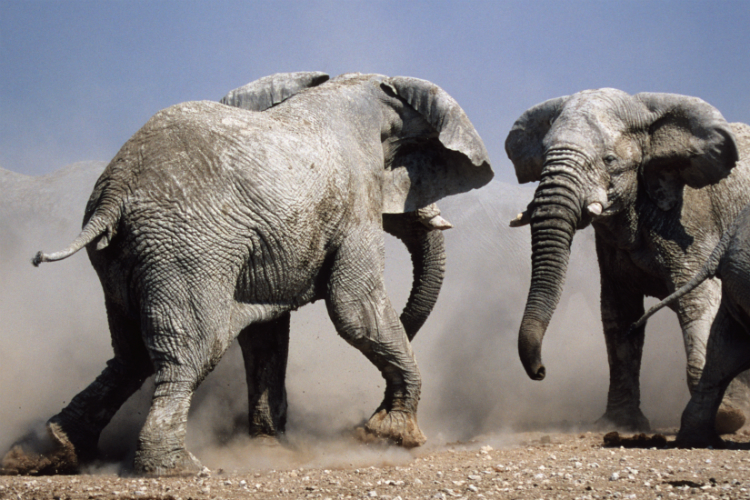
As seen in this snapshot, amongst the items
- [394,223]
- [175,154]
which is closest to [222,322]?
[175,154]

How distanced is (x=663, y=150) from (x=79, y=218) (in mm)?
11489

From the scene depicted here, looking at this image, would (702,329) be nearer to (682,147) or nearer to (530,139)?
(682,147)

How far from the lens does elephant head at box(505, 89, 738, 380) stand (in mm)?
7207

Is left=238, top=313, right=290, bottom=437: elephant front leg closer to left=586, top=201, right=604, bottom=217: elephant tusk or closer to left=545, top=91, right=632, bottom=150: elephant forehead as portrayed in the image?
left=586, top=201, right=604, bottom=217: elephant tusk

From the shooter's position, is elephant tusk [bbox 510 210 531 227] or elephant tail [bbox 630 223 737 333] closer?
elephant tail [bbox 630 223 737 333]

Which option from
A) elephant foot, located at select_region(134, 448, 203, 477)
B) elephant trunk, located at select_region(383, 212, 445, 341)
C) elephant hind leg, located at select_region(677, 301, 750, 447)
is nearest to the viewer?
elephant foot, located at select_region(134, 448, 203, 477)

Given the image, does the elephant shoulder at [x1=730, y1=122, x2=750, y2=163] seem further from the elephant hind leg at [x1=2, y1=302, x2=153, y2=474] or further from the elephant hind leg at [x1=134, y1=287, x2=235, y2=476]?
the elephant hind leg at [x1=2, y1=302, x2=153, y2=474]

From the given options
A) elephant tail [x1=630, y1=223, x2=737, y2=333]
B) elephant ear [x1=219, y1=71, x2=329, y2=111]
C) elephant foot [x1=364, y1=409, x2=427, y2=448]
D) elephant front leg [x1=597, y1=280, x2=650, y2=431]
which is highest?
elephant ear [x1=219, y1=71, x2=329, y2=111]

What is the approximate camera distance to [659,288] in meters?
8.26

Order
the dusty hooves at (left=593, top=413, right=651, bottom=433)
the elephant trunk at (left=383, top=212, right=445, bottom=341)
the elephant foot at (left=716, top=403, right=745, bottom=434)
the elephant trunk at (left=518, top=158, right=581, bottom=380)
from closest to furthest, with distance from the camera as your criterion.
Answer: the elephant trunk at (left=518, top=158, right=581, bottom=380)
the elephant foot at (left=716, top=403, right=745, bottom=434)
the dusty hooves at (left=593, top=413, right=651, bottom=433)
the elephant trunk at (left=383, top=212, right=445, bottom=341)

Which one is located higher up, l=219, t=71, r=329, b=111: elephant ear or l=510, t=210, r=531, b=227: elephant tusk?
l=219, t=71, r=329, b=111: elephant ear

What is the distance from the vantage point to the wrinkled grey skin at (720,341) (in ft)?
20.5

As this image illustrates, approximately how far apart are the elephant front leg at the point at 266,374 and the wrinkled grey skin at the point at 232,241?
11 cm

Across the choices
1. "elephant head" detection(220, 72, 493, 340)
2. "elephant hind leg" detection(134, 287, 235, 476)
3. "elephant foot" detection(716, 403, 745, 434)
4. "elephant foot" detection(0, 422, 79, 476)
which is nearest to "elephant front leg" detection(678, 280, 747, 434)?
"elephant foot" detection(716, 403, 745, 434)
